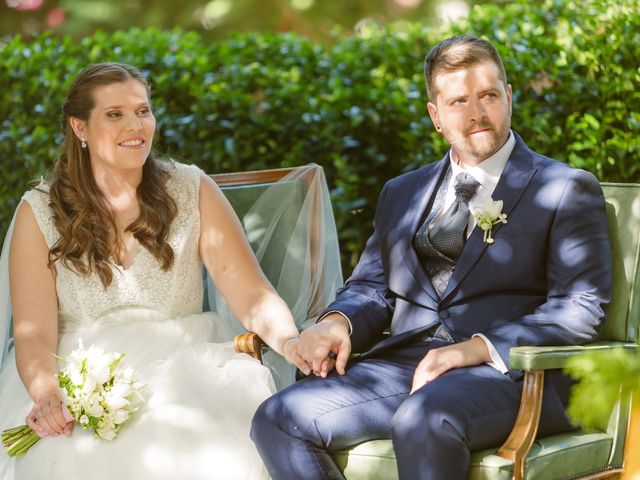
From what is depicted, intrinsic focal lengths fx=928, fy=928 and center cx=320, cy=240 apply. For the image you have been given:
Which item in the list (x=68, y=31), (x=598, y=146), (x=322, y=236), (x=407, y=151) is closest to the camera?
(x=322, y=236)

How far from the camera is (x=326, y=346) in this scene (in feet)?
9.21

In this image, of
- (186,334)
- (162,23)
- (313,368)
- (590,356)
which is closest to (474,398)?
(313,368)

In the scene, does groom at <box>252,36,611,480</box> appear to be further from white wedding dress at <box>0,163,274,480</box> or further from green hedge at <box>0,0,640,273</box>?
green hedge at <box>0,0,640,273</box>

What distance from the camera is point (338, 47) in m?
5.33

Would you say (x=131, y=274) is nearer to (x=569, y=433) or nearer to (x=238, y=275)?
(x=238, y=275)

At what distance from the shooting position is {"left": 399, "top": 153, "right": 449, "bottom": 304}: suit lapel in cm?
290

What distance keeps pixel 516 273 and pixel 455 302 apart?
0.21 m

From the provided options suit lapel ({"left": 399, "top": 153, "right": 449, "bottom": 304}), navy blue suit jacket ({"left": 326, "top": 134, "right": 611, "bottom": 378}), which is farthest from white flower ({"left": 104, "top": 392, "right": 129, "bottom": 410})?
suit lapel ({"left": 399, "top": 153, "right": 449, "bottom": 304})

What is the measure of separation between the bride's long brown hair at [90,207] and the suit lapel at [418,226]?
83cm

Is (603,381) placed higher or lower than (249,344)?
higher

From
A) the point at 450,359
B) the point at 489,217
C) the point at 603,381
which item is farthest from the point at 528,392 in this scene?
the point at 603,381

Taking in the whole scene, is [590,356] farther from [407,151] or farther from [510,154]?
[407,151]

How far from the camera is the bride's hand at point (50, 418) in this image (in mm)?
2699

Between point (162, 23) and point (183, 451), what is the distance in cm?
536
